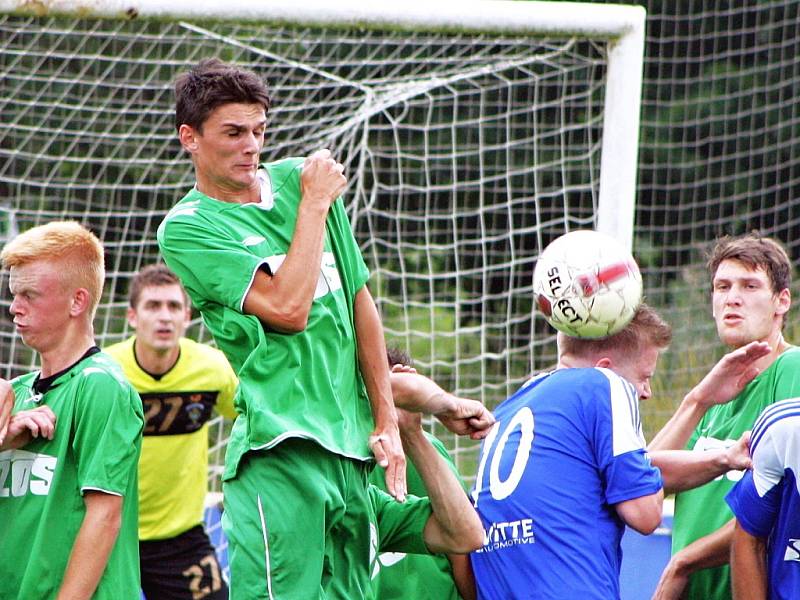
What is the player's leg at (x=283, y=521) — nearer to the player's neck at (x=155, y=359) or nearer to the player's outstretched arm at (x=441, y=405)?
the player's outstretched arm at (x=441, y=405)

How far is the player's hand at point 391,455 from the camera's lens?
333 centimetres

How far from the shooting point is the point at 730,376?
13.9 ft

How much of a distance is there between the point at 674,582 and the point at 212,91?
2.28 metres

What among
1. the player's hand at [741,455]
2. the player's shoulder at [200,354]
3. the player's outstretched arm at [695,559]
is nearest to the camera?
the player's hand at [741,455]

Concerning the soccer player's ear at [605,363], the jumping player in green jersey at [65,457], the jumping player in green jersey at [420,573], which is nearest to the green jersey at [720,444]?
the soccer player's ear at [605,363]

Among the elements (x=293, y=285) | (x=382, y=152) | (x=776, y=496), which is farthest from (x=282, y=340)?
(x=382, y=152)

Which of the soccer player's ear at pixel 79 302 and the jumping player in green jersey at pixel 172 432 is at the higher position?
the soccer player's ear at pixel 79 302

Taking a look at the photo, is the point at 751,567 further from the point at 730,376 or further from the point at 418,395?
the point at 418,395

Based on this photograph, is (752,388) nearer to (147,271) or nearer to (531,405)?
(531,405)

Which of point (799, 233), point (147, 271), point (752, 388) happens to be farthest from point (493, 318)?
point (752, 388)

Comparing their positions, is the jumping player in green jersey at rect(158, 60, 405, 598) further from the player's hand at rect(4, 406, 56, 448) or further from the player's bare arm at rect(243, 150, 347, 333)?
the player's hand at rect(4, 406, 56, 448)

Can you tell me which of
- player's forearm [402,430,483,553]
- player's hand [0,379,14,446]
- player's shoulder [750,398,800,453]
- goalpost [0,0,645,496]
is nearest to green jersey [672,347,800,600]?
player's shoulder [750,398,800,453]

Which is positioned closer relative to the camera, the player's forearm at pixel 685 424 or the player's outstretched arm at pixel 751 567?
the player's outstretched arm at pixel 751 567

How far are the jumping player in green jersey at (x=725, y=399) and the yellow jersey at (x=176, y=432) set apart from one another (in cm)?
272
